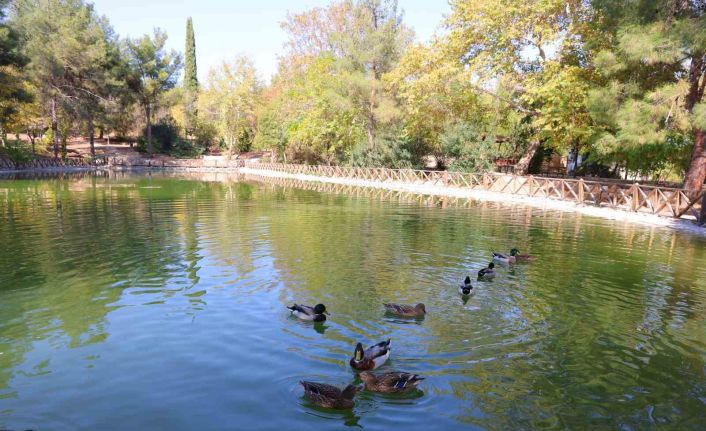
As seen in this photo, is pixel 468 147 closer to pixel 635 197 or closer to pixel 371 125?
pixel 371 125

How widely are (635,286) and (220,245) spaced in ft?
36.5

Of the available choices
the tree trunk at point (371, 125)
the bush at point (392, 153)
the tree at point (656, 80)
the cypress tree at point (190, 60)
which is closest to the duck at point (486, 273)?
the tree at point (656, 80)

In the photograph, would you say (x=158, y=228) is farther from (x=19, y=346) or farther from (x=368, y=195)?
(x=368, y=195)

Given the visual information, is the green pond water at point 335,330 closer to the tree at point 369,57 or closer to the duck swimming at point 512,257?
the duck swimming at point 512,257

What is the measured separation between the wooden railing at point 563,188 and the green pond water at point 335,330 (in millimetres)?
5950

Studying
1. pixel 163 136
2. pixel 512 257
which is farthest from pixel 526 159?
pixel 163 136

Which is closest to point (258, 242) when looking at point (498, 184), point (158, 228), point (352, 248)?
point (352, 248)

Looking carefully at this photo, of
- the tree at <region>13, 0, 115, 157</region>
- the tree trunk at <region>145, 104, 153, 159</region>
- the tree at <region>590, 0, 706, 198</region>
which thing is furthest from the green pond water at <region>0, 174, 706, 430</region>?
the tree trunk at <region>145, 104, 153, 159</region>

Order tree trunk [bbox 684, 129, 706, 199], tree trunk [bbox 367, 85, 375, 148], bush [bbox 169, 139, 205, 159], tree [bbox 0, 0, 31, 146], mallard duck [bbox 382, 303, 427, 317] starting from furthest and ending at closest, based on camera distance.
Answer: bush [bbox 169, 139, 205, 159], tree trunk [bbox 367, 85, 375, 148], tree [bbox 0, 0, 31, 146], tree trunk [bbox 684, 129, 706, 199], mallard duck [bbox 382, 303, 427, 317]

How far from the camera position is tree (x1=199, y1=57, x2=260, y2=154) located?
68625 mm

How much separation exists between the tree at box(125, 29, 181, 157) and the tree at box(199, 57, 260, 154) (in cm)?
687

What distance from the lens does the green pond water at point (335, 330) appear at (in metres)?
5.83

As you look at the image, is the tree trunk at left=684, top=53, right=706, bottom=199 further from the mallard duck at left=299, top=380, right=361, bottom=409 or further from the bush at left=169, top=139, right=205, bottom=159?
the bush at left=169, top=139, right=205, bottom=159

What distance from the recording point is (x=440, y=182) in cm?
3762
